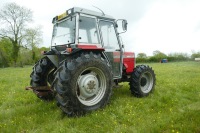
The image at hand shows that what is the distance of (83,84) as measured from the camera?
475 centimetres

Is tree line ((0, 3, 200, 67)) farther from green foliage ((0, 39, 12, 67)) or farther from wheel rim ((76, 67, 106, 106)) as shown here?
wheel rim ((76, 67, 106, 106))

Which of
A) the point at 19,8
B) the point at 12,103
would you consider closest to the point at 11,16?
the point at 19,8

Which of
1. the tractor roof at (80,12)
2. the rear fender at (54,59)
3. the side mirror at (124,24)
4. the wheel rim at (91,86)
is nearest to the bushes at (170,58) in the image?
the side mirror at (124,24)

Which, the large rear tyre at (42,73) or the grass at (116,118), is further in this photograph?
the large rear tyre at (42,73)

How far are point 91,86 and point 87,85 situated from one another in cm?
11

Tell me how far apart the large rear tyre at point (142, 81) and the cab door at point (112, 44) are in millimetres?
577

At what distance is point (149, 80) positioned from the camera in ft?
22.1

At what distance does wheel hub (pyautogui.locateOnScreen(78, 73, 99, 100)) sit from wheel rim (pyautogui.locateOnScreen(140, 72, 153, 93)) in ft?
7.26

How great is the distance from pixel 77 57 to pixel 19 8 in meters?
37.3

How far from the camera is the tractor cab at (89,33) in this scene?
194 inches

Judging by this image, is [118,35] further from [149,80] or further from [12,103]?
[12,103]

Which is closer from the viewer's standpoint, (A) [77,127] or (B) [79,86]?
(A) [77,127]

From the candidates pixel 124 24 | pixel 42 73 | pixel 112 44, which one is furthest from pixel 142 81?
pixel 42 73

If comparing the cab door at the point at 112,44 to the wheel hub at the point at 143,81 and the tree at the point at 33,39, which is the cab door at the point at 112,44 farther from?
the tree at the point at 33,39
